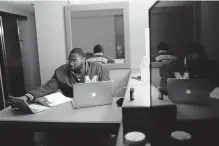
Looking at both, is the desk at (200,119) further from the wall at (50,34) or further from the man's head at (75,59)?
the wall at (50,34)

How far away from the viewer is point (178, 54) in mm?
739

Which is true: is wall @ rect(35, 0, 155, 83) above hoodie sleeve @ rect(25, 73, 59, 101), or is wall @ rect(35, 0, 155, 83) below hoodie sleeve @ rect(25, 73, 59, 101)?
above

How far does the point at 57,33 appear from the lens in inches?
121

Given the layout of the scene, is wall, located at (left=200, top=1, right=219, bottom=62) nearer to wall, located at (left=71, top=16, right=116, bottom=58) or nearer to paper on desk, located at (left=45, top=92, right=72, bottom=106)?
paper on desk, located at (left=45, top=92, right=72, bottom=106)

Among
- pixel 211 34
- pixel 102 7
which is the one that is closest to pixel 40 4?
pixel 102 7

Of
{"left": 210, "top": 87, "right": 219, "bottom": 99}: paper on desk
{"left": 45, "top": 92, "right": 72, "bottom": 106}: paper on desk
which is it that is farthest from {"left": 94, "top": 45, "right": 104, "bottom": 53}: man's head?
{"left": 210, "top": 87, "right": 219, "bottom": 99}: paper on desk

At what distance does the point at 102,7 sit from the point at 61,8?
62 cm

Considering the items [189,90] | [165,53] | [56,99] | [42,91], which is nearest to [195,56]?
[189,90]

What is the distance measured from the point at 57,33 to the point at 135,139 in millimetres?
2433

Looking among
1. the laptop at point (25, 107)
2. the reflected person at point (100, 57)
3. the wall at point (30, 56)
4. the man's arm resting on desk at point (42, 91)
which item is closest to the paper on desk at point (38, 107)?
the laptop at point (25, 107)

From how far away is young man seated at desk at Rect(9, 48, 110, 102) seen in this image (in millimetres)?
2484

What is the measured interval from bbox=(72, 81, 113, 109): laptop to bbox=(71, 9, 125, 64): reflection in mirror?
4.13 ft

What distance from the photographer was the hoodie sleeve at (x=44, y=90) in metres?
2.05

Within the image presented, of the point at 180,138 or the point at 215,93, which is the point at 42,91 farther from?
the point at 215,93
